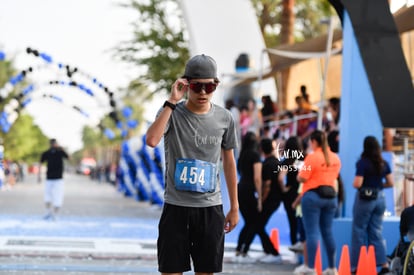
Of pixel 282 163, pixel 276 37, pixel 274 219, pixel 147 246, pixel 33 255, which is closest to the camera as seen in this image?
pixel 282 163

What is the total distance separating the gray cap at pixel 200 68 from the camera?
5852mm

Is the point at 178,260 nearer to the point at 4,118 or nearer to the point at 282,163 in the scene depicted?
the point at 282,163

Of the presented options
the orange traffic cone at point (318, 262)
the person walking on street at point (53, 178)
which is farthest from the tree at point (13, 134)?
the orange traffic cone at point (318, 262)

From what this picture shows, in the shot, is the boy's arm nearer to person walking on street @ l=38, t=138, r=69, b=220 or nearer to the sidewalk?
the sidewalk

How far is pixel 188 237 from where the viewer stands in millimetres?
5910

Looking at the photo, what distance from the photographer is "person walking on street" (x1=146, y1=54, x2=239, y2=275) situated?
5.84 metres

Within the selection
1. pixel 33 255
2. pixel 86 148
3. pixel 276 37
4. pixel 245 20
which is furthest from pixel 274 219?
pixel 86 148

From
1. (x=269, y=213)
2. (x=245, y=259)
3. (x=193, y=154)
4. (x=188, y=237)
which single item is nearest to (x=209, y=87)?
(x=193, y=154)

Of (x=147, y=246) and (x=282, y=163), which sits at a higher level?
(x=282, y=163)

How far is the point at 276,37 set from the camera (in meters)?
40.7

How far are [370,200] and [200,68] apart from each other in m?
5.35

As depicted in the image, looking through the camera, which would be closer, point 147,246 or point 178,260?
point 178,260

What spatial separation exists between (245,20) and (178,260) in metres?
27.3

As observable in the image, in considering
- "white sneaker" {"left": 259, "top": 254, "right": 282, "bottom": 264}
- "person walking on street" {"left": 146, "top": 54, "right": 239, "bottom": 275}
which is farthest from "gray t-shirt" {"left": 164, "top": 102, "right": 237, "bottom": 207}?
"white sneaker" {"left": 259, "top": 254, "right": 282, "bottom": 264}
